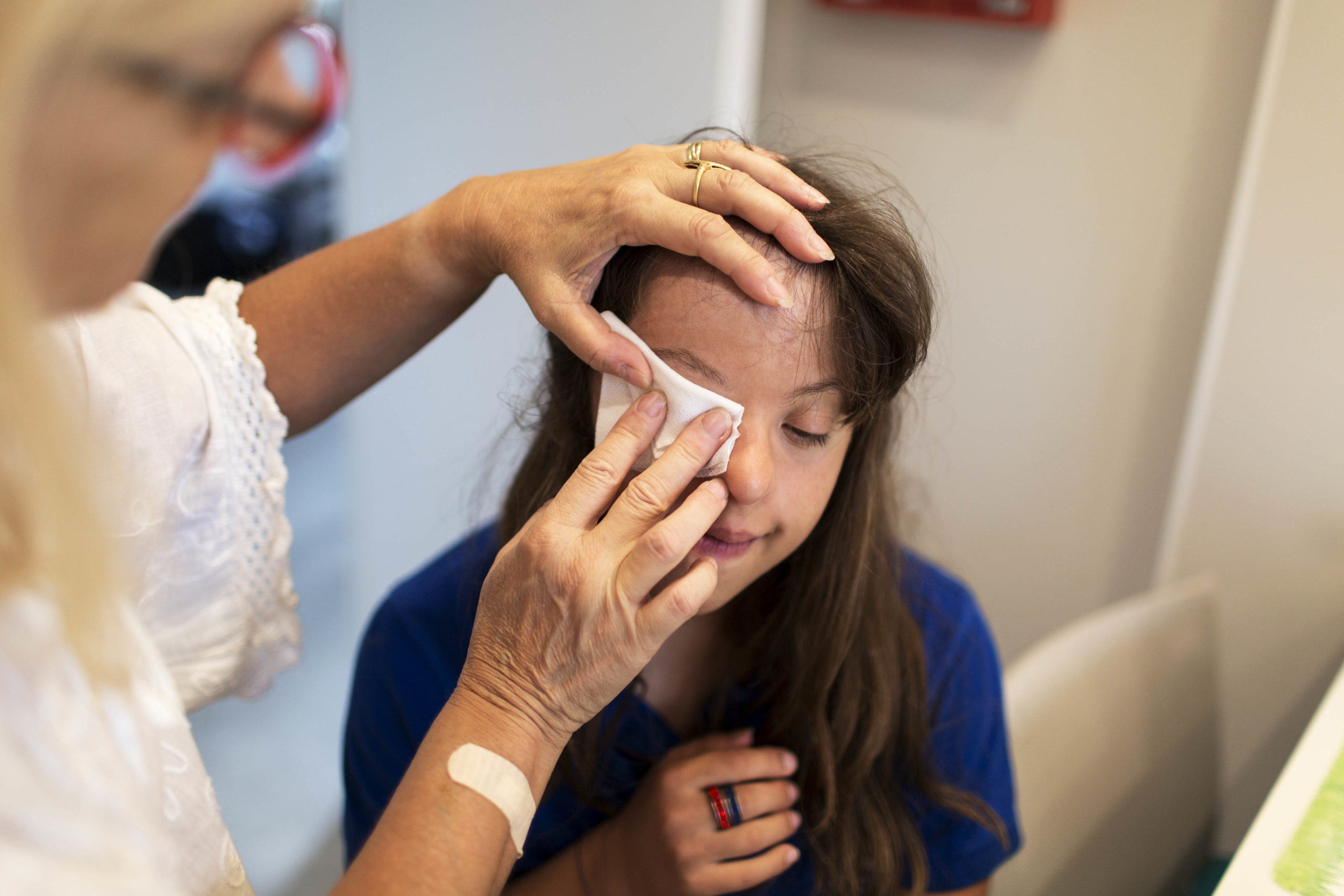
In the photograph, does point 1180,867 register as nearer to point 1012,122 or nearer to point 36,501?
point 1012,122

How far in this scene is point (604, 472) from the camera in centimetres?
68

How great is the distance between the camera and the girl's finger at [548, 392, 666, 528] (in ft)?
2.20

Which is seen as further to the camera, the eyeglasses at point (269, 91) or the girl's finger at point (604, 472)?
the girl's finger at point (604, 472)

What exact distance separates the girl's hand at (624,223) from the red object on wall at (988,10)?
107cm

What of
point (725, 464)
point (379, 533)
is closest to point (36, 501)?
point (725, 464)

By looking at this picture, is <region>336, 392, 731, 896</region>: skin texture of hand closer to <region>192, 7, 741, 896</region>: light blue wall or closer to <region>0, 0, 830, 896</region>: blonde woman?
<region>0, 0, 830, 896</region>: blonde woman

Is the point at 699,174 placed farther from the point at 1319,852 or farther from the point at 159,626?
the point at 1319,852

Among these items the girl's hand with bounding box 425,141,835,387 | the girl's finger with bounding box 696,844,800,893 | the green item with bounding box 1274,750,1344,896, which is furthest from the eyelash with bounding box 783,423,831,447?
the green item with bounding box 1274,750,1344,896

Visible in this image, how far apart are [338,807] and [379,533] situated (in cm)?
60

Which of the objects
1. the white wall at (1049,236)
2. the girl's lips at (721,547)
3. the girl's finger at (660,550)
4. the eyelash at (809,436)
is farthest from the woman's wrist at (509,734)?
the white wall at (1049,236)

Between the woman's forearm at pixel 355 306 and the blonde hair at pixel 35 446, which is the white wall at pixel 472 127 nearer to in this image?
the woman's forearm at pixel 355 306

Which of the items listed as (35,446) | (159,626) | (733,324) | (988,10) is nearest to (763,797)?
(733,324)

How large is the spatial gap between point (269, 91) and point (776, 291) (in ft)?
1.25

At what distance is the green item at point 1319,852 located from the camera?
0.77 m
